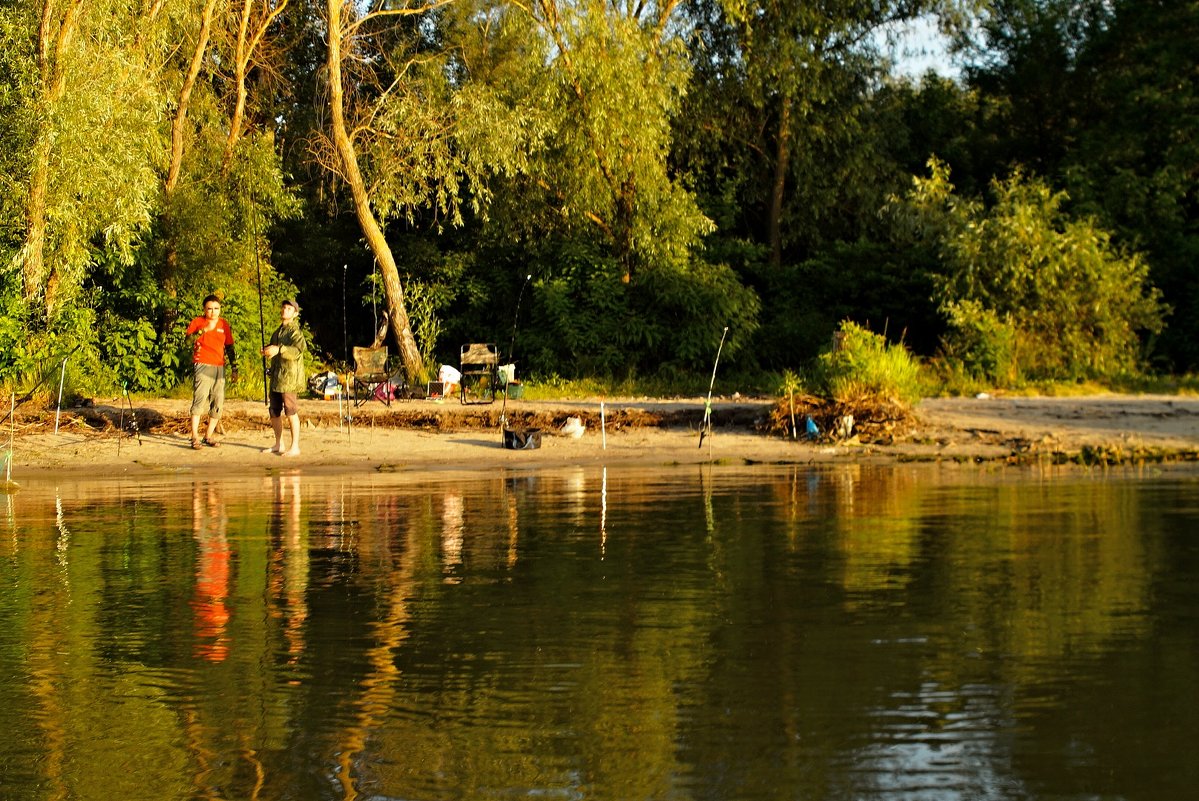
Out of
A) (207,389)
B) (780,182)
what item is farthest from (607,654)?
(780,182)

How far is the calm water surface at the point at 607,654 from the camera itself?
20.6 feet

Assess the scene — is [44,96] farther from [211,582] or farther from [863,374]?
[211,582]

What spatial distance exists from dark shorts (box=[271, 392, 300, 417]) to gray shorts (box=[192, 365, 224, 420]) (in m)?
1.02

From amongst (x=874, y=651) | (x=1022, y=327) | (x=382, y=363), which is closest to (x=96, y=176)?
(x=382, y=363)

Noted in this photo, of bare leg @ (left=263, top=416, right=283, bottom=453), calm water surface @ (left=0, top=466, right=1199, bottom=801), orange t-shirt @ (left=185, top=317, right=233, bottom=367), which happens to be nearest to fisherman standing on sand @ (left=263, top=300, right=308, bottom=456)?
bare leg @ (left=263, top=416, right=283, bottom=453)

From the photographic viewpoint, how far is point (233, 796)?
6.02m

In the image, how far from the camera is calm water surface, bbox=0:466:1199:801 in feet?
20.6

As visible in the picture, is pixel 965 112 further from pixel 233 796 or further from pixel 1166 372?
pixel 233 796

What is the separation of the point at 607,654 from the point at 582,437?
587 inches

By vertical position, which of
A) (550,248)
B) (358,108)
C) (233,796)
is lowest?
(233,796)

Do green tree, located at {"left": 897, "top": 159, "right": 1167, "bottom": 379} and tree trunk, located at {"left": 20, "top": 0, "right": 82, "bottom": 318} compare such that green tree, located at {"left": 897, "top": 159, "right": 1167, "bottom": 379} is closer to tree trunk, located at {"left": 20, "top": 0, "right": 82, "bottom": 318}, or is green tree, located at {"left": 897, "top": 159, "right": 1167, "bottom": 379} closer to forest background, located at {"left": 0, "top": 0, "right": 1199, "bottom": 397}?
forest background, located at {"left": 0, "top": 0, "right": 1199, "bottom": 397}

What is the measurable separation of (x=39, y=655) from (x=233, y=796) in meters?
3.04

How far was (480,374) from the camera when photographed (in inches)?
1153

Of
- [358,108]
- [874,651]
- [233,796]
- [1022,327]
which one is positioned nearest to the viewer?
[233,796]
